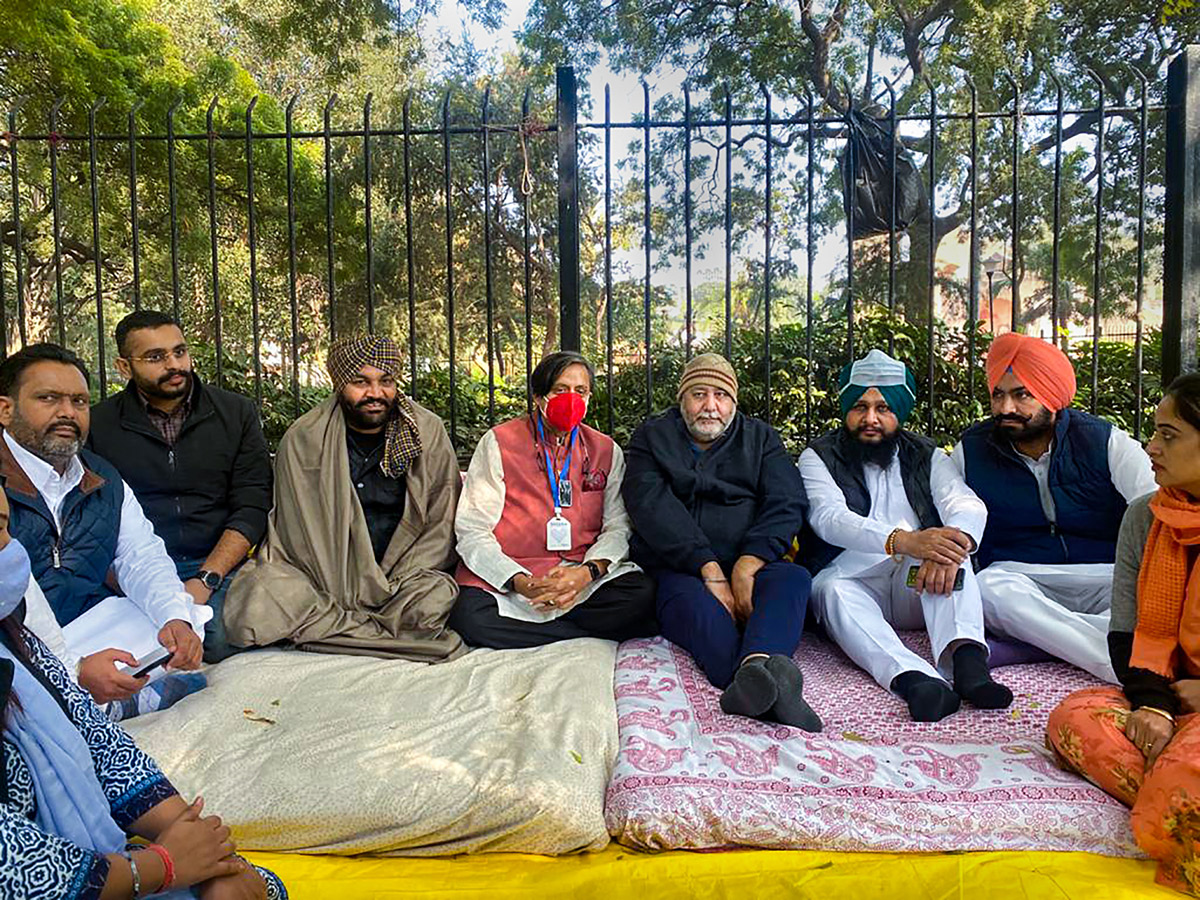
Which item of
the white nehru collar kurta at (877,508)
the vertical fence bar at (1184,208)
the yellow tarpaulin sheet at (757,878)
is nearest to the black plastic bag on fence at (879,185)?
the vertical fence bar at (1184,208)

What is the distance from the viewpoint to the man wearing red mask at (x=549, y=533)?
404 centimetres

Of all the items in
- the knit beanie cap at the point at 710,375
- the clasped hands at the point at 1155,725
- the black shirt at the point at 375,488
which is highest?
the knit beanie cap at the point at 710,375

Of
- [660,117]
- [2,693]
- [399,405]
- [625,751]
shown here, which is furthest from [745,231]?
[2,693]

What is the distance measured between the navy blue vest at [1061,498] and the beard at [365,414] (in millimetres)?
2582

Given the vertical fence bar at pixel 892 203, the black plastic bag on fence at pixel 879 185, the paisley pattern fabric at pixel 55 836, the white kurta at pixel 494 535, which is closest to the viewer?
the paisley pattern fabric at pixel 55 836

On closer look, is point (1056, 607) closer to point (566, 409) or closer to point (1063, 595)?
point (1063, 595)

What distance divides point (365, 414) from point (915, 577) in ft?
7.93

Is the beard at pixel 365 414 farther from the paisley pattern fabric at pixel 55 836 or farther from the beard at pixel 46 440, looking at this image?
the paisley pattern fabric at pixel 55 836

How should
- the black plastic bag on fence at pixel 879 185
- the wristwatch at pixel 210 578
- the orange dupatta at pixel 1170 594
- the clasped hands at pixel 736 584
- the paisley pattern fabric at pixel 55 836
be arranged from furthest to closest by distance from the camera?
the black plastic bag on fence at pixel 879 185, the wristwatch at pixel 210 578, the clasped hands at pixel 736 584, the orange dupatta at pixel 1170 594, the paisley pattern fabric at pixel 55 836

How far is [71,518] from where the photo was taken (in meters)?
3.41

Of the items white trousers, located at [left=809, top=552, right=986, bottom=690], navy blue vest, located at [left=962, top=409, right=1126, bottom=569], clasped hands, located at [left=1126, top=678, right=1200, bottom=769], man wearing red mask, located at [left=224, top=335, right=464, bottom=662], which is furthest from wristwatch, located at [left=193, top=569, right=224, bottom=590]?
clasped hands, located at [left=1126, top=678, right=1200, bottom=769]

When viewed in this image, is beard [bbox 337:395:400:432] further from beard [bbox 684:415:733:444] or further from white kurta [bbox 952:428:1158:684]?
white kurta [bbox 952:428:1158:684]

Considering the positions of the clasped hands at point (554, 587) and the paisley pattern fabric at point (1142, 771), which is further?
the clasped hands at point (554, 587)

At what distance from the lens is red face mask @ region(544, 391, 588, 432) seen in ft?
13.8
